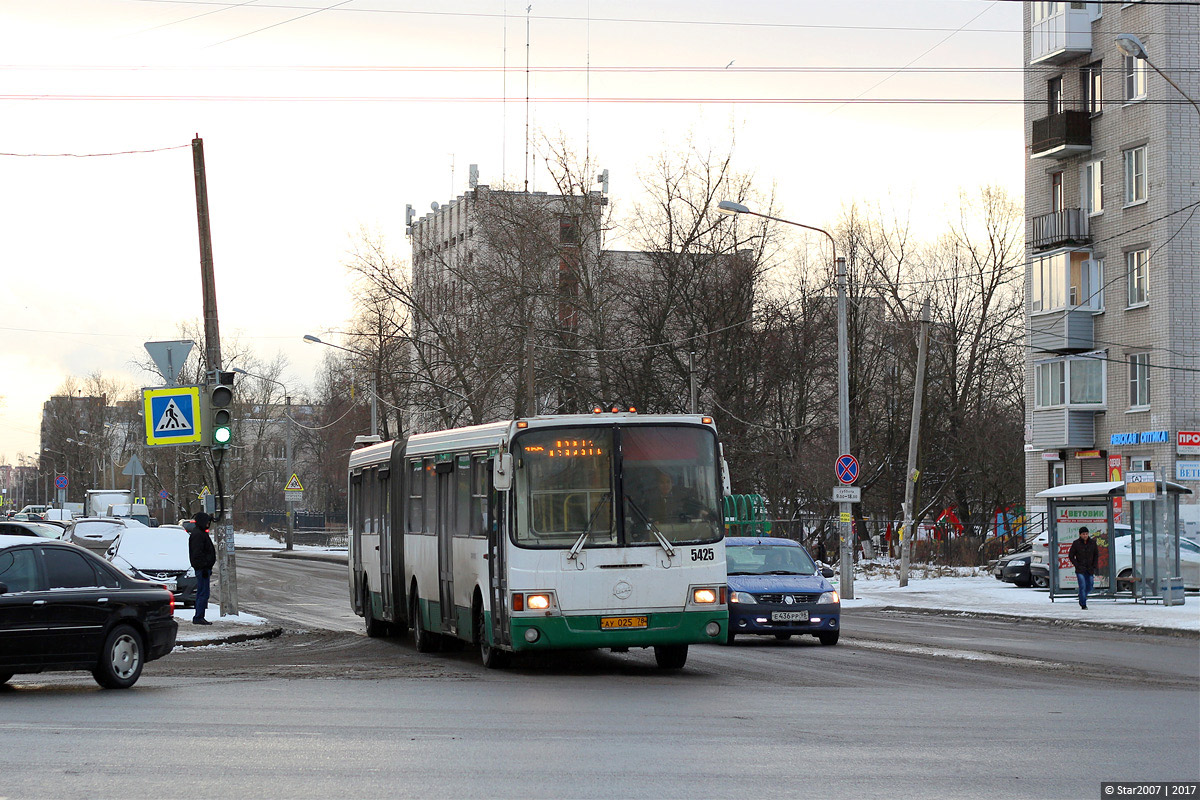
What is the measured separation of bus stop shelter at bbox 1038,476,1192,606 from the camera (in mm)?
30422

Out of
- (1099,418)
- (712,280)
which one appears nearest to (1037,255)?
(1099,418)

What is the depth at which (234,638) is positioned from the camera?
2286 centimetres

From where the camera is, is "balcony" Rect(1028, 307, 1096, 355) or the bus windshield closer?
the bus windshield

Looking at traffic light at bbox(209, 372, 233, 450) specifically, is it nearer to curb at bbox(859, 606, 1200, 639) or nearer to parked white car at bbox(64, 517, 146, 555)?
curb at bbox(859, 606, 1200, 639)

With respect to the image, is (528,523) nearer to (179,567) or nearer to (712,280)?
(179,567)

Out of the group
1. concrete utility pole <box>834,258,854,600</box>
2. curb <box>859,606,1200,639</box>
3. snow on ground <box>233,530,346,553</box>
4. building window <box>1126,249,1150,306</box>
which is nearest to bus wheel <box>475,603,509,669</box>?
curb <box>859,606,1200,639</box>

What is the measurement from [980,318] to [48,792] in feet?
216

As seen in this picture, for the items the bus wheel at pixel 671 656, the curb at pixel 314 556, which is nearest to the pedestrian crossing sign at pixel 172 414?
the bus wheel at pixel 671 656

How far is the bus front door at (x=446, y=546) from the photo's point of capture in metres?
19.2

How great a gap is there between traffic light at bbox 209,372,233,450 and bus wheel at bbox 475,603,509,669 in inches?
319

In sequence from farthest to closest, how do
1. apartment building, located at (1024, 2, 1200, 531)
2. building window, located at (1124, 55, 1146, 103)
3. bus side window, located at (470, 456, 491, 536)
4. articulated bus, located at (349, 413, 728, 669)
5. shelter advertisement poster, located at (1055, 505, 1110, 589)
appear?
1. building window, located at (1124, 55, 1146, 103)
2. apartment building, located at (1024, 2, 1200, 531)
3. shelter advertisement poster, located at (1055, 505, 1110, 589)
4. bus side window, located at (470, 456, 491, 536)
5. articulated bus, located at (349, 413, 728, 669)

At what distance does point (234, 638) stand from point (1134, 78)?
1454 inches

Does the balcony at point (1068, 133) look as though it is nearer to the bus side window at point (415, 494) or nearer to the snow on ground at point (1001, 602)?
the snow on ground at point (1001, 602)

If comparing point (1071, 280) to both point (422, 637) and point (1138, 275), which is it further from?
point (422, 637)
